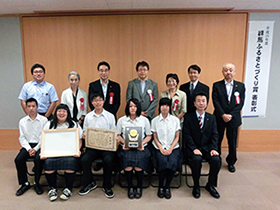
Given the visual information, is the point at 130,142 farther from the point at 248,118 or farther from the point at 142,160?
the point at 248,118

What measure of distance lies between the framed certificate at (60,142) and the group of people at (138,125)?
0.28ft

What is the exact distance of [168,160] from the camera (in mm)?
2391

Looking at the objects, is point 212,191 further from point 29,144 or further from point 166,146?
point 29,144

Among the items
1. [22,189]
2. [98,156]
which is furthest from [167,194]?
[22,189]

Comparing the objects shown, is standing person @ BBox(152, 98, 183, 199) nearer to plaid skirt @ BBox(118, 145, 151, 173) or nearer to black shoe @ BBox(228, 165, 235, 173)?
plaid skirt @ BBox(118, 145, 151, 173)

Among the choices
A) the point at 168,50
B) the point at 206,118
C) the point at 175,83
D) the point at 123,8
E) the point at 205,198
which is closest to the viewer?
the point at 205,198

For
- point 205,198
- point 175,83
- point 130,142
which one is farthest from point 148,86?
point 205,198

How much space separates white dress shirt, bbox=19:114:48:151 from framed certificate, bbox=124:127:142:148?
1.18 m

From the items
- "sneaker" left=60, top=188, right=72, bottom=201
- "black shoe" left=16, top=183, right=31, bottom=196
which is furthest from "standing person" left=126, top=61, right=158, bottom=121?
"black shoe" left=16, top=183, right=31, bottom=196

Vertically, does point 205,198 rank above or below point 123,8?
below

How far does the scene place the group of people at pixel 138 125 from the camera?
2.39 metres

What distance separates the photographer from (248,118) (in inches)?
153

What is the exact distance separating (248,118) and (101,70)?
309 cm

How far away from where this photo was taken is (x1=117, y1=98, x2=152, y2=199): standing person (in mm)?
2371
